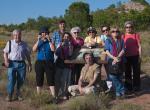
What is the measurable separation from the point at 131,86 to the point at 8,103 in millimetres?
3192

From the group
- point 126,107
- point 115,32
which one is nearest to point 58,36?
point 115,32

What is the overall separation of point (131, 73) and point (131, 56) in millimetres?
612

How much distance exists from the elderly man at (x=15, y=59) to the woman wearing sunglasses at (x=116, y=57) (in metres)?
1.91

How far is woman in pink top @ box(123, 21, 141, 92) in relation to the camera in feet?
37.1

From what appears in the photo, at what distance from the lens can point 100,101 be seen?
9.88m

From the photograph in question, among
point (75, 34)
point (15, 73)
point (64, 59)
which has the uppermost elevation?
point (75, 34)

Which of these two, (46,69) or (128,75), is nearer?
(46,69)

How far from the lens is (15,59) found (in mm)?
10688

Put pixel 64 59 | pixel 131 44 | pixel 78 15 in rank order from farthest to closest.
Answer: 1. pixel 78 15
2. pixel 131 44
3. pixel 64 59

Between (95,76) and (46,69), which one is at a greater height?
(46,69)

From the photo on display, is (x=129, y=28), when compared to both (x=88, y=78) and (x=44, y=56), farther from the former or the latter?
(x=44, y=56)

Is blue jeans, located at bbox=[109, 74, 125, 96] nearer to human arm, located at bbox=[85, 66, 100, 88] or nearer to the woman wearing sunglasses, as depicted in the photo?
the woman wearing sunglasses

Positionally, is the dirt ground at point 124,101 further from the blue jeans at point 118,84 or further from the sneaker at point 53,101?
the sneaker at point 53,101

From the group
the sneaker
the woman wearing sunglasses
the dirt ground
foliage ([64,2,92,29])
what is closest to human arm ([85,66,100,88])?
the woman wearing sunglasses
